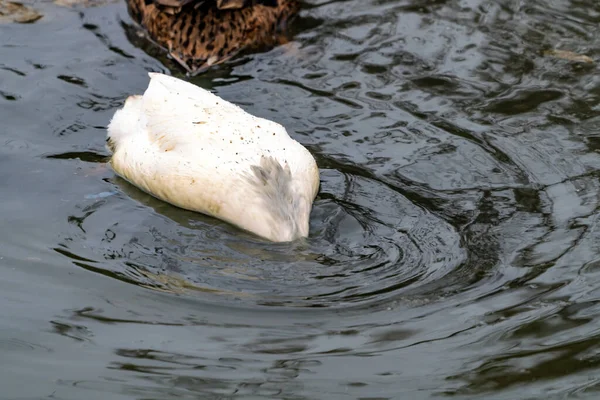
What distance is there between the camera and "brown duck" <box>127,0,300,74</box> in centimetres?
767

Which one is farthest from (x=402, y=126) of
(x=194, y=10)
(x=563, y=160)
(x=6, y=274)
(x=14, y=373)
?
(x=14, y=373)

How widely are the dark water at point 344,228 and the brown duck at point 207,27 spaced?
179 millimetres

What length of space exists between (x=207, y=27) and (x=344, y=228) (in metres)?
2.87

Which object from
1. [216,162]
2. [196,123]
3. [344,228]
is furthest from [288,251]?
[196,123]

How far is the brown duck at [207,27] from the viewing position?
7668 millimetres

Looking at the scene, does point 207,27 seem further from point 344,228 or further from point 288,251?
point 288,251

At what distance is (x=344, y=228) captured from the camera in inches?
217

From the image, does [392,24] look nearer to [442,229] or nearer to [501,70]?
[501,70]

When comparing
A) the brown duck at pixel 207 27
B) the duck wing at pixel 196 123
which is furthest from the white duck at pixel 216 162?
the brown duck at pixel 207 27

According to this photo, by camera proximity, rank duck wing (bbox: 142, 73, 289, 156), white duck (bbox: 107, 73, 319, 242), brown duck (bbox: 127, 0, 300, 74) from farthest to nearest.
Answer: brown duck (bbox: 127, 0, 300, 74)
duck wing (bbox: 142, 73, 289, 156)
white duck (bbox: 107, 73, 319, 242)

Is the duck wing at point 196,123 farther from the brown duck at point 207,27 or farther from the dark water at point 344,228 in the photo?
the brown duck at point 207,27

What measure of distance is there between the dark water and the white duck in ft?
0.40

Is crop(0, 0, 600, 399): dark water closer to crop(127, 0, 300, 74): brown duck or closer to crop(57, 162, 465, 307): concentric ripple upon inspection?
crop(57, 162, 465, 307): concentric ripple

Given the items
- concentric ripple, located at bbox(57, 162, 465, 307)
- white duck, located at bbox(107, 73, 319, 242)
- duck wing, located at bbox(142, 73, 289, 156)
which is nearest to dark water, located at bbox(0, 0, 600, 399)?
concentric ripple, located at bbox(57, 162, 465, 307)
